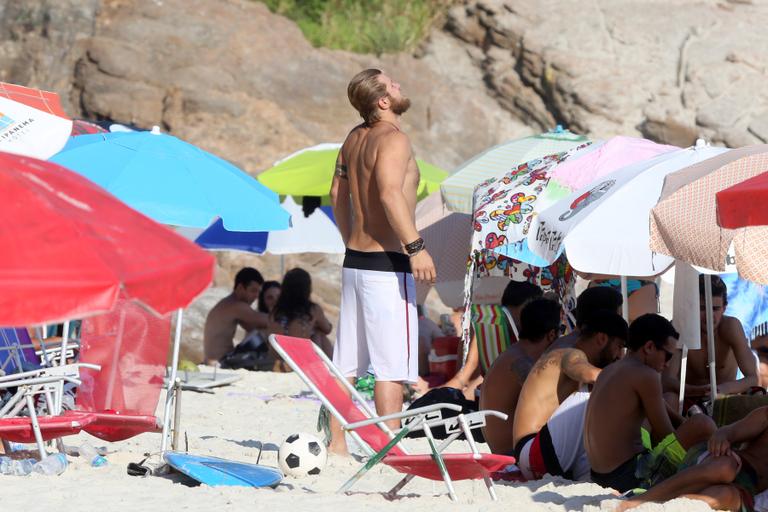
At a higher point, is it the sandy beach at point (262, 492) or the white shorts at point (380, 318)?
the white shorts at point (380, 318)

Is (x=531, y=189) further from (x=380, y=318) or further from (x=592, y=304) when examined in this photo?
(x=380, y=318)

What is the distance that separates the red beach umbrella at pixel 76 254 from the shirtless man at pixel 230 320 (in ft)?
26.0

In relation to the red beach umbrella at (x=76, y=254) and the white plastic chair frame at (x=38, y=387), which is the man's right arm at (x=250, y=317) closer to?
the white plastic chair frame at (x=38, y=387)

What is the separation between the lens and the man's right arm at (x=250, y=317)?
11.2 meters

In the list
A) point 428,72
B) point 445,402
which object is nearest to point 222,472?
point 445,402

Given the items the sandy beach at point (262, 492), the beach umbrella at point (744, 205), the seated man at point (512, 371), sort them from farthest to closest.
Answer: the seated man at point (512, 371) → the sandy beach at point (262, 492) → the beach umbrella at point (744, 205)

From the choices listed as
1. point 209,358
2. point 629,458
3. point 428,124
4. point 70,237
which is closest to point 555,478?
point 629,458

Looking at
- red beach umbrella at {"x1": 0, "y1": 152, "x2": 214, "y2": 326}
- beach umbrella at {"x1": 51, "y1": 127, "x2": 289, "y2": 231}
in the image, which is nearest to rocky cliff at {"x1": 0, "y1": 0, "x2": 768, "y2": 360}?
beach umbrella at {"x1": 51, "y1": 127, "x2": 289, "y2": 231}

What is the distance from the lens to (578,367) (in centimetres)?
556

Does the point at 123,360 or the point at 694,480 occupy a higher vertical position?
the point at 123,360

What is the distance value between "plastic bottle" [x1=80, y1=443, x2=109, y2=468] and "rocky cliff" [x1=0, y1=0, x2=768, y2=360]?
28.6 feet

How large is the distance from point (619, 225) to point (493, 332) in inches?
97.1

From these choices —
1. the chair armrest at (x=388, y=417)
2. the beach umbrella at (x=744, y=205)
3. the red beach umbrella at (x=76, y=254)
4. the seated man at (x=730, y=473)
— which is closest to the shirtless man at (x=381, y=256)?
the chair armrest at (x=388, y=417)

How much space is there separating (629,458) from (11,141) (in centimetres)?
308
